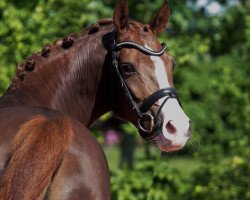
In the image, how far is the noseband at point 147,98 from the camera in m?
3.88

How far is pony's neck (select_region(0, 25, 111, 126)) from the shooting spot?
414 centimetres

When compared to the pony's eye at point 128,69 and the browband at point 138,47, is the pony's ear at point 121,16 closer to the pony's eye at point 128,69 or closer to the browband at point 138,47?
the browband at point 138,47

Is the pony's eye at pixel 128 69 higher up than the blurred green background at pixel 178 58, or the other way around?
the pony's eye at pixel 128 69

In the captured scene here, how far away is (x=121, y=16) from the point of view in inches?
164

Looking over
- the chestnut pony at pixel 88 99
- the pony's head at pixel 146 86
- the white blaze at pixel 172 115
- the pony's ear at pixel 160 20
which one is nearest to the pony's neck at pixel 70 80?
the chestnut pony at pixel 88 99

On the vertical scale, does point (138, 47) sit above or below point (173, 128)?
above

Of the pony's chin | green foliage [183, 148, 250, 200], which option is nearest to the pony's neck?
the pony's chin

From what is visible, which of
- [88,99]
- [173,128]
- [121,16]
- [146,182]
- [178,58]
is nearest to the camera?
[173,128]

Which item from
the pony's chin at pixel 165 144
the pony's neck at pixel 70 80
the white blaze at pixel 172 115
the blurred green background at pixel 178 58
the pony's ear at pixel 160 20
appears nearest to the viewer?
the white blaze at pixel 172 115

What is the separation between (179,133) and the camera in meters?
3.71

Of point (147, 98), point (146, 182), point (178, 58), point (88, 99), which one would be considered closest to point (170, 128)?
point (147, 98)

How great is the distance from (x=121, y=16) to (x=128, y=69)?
0.35m

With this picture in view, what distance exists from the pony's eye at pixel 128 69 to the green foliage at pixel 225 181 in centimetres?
328

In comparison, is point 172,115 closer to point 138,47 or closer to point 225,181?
point 138,47
